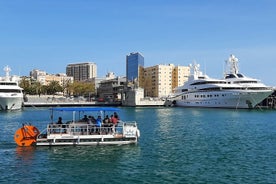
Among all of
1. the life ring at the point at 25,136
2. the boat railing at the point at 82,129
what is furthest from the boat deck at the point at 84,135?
the life ring at the point at 25,136

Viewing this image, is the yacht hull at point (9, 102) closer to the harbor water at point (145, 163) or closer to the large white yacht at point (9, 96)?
the large white yacht at point (9, 96)

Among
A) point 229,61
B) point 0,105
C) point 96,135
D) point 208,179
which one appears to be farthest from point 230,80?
point 208,179

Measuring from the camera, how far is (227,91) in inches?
4616

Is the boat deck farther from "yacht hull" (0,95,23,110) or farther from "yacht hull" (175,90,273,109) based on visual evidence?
"yacht hull" (175,90,273,109)

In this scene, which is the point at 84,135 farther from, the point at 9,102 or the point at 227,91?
the point at 227,91

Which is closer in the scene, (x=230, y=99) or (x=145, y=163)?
(x=145, y=163)

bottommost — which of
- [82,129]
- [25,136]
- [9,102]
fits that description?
[25,136]

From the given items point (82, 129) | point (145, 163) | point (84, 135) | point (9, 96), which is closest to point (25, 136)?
point (82, 129)

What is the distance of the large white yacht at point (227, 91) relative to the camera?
11388 cm

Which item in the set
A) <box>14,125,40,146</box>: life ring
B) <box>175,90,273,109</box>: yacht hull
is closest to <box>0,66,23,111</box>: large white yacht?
<box>175,90,273,109</box>: yacht hull

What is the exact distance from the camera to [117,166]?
26.0 meters

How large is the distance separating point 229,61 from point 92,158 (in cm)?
11517

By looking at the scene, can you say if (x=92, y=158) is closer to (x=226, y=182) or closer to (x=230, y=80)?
(x=226, y=182)

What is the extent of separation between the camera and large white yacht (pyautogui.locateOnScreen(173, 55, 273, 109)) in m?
114
